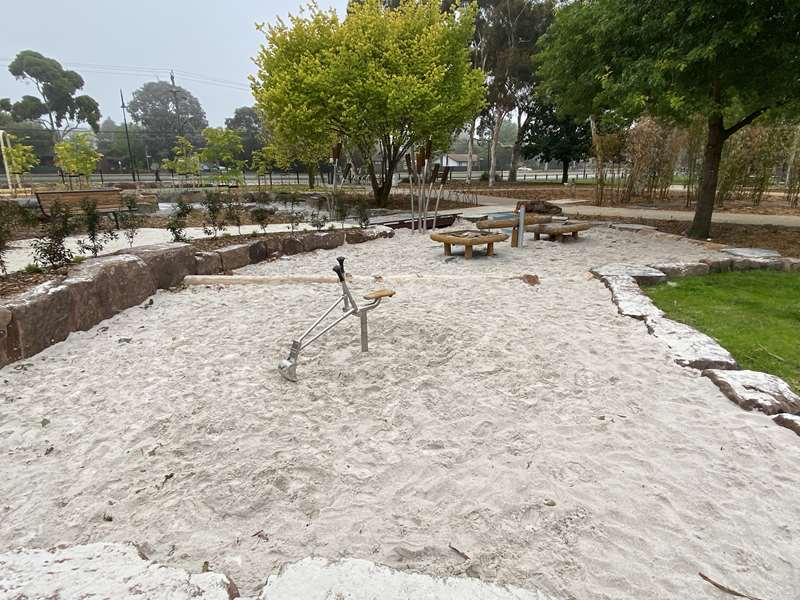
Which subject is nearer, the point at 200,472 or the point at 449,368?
the point at 200,472

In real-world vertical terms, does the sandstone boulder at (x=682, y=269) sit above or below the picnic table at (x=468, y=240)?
below

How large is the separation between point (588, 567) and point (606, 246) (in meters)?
7.42

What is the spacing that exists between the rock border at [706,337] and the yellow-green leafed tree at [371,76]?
786 centimetres

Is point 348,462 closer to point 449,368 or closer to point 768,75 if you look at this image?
point 449,368

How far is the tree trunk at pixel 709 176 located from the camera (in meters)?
8.04

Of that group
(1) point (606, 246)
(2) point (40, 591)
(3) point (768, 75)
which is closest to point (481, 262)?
(1) point (606, 246)

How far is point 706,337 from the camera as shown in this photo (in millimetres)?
3600

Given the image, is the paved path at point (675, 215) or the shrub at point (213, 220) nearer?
the shrub at point (213, 220)

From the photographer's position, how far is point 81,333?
3982 millimetres

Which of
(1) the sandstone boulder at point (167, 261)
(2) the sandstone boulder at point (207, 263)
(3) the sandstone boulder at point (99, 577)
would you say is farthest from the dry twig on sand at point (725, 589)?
(2) the sandstone boulder at point (207, 263)

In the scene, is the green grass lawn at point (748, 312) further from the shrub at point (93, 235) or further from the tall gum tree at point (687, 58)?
the shrub at point (93, 235)

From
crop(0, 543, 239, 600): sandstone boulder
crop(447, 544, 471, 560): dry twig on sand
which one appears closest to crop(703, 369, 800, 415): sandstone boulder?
crop(447, 544, 471, 560): dry twig on sand

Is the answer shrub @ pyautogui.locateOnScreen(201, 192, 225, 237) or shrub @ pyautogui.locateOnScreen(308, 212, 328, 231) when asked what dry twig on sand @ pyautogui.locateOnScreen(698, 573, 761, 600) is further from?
shrub @ pyautogui.locateOnScreen(308, 212, 328, 231)

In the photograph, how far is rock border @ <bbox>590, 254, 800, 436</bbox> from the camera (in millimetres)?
2645
